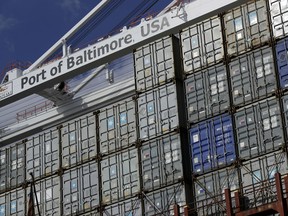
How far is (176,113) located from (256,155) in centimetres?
561

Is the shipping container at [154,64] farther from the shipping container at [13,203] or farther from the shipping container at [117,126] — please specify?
the shipping container at [13,203]

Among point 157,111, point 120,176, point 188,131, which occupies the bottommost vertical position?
point 120,176

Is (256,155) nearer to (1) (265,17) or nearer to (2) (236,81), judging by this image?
(2) (236,81)

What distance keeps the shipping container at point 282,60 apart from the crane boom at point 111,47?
11.6 ft

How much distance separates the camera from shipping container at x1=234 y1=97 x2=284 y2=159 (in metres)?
41.3

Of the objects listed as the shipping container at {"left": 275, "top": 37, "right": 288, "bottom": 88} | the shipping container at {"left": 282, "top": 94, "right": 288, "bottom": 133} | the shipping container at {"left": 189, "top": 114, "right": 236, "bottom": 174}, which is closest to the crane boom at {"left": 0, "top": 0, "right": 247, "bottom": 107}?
the shipping container at {"left": 275, "top": 37, "right": 288, "bottom": 88}

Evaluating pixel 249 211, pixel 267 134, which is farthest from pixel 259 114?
pixel 249 211

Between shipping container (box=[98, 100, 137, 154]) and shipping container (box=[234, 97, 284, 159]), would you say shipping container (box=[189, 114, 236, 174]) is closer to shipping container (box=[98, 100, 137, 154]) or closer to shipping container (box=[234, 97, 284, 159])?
shipping container (box=[234, 97, 284, 159])

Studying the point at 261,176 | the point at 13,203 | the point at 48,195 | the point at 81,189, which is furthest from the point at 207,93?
the point at 13,203

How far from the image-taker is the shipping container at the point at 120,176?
46.4 m

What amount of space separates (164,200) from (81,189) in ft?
20.9

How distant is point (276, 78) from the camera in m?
42.3

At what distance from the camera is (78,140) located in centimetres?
5053

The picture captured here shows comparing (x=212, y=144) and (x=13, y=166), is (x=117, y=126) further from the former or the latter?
(x=13, y=166)
